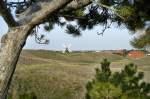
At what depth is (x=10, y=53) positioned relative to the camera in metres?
7.72

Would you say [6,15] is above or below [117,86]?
above

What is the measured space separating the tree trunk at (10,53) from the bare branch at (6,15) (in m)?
0.09

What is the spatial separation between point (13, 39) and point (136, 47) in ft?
28.0

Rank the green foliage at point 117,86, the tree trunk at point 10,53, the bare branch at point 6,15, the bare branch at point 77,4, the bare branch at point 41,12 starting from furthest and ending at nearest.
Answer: the green foliage at point 117,86 < the bare branch at point 77,4 < the bare branch at point 41,12 < the tree trunk at point 10,53 < the bare branch at point 6,15

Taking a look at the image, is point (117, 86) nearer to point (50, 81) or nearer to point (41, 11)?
point (41, 11)

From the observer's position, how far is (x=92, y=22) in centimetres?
1002

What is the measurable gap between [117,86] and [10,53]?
15.0 ft

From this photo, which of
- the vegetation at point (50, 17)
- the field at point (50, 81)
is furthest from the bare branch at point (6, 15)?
the field at point (50, 81)

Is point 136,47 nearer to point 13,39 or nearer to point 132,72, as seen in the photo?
point 132,72

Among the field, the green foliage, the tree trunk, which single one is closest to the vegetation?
the tree trunk

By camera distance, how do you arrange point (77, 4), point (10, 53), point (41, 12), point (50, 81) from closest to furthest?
point (10, 53), point (41, 12), point (77, 4), point (50, 81)

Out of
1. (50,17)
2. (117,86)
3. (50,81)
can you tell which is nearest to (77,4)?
(50,17)

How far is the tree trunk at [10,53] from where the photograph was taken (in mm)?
7680

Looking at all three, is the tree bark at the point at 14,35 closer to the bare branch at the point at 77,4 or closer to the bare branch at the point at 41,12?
the bare branch at the point at 41,12
